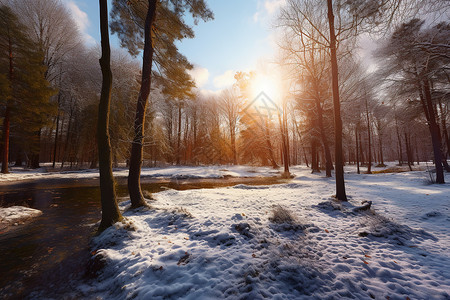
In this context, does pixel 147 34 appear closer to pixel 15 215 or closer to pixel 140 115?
pixel 140 115

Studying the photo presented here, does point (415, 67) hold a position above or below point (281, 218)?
above

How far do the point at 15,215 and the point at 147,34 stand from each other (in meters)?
8.18

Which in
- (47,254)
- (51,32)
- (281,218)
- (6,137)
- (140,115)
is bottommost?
(47,254)

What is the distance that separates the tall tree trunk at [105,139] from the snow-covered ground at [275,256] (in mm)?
544

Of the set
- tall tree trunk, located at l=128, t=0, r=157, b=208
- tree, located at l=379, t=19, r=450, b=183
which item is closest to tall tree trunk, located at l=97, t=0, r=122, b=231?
tall tree trunk, located at l=128, t=0, r=157, b=208

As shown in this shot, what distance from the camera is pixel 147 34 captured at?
660cm

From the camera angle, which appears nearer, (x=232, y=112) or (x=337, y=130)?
(x=337, y=130)

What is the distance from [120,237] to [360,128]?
86.3 ft

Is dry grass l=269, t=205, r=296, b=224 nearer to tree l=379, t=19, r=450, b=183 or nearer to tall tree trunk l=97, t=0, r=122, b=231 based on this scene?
tall tree trunk l=97, t=0, r=122, b=231

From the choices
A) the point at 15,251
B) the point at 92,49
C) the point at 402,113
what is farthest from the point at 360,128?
the point at 92,49

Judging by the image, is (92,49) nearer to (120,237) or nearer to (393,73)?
(120,237)

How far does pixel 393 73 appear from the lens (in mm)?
10859

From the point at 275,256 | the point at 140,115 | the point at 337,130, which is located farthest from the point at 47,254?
the point at 337,130

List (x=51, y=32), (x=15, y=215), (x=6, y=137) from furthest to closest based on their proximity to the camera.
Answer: (x=51, y=32) → (x=6, y=137) → (x=15, y=215)
